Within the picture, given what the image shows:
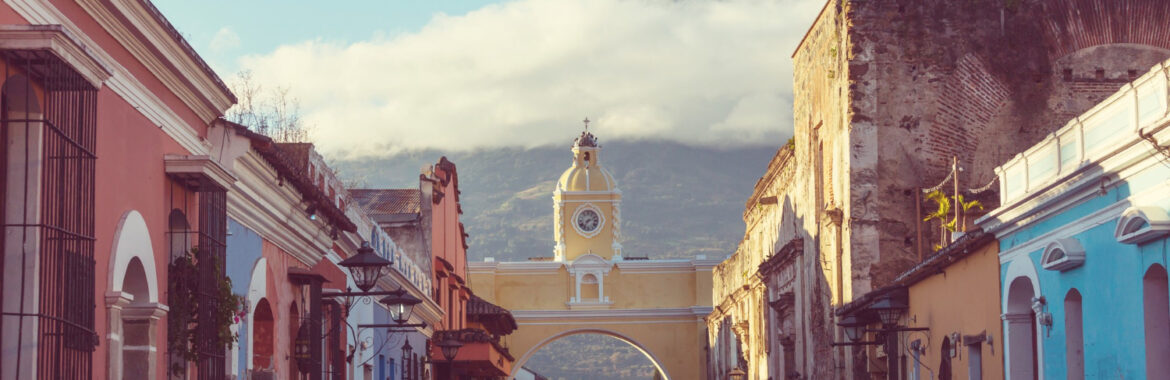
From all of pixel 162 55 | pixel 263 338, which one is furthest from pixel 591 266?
pixel 162 55

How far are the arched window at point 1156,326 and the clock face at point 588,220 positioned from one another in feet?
190

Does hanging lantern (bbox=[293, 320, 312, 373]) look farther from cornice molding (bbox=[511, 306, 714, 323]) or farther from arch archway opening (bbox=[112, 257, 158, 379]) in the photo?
cornice molding (bbox=[511, 306, 714, 323])

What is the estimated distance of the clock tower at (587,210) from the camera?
68750mm

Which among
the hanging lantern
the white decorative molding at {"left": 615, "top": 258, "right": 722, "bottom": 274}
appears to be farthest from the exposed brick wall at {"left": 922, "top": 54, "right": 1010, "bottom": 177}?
the white decorative molding at {"left": 615, "top": 258, "right": 722, "bottom": 274}

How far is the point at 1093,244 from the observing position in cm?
1273

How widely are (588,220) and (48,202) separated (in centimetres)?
6231

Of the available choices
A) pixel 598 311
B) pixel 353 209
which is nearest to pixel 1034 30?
pixel 353 209

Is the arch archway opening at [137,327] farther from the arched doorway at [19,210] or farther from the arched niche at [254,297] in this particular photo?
the arched niche at [254,297]

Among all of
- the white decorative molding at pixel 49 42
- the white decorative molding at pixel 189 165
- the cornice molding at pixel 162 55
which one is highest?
the cornice molding at pixel 162 55

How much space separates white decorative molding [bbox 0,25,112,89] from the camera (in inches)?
283

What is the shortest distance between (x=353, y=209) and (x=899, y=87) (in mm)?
8546

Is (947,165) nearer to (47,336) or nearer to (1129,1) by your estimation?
(1129,1)

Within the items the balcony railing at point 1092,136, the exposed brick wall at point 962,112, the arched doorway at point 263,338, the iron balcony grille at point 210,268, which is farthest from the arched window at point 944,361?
the iron balcony grille at point 210,268

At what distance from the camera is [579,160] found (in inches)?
2886
